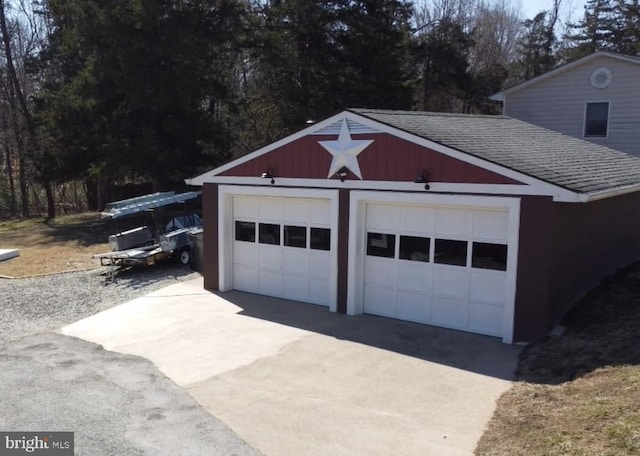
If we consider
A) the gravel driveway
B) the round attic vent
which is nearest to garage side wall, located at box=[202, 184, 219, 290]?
the gravel driveway

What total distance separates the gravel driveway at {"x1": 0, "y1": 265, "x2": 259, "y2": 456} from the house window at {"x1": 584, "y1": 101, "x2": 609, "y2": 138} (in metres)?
18.1

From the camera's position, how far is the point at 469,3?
40281 millimetres

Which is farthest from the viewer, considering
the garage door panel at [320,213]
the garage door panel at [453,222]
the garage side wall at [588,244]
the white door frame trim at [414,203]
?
the garage door panel at [320,213]

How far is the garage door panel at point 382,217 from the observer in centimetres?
1102

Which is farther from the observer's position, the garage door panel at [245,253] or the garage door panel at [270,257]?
the garage door panel at [245,253]

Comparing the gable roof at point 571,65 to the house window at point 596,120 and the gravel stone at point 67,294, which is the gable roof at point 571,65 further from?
the gravel stone at point 67,294

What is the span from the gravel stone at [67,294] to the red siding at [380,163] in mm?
3995

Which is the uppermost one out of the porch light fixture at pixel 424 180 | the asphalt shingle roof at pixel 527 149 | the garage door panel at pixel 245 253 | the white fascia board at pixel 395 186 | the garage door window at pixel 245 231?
the asphalt shingle roof at pixel 527 149

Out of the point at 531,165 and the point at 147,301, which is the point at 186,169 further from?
the point at 531,165

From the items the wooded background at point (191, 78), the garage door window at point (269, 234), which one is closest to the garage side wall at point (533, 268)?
the garage door window at point (269, 234)

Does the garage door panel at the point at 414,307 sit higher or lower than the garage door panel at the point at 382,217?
lower

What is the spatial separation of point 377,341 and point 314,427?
3.36m

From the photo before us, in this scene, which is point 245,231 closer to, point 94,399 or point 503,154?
point 503,154

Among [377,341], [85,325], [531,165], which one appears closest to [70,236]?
[85,325]
